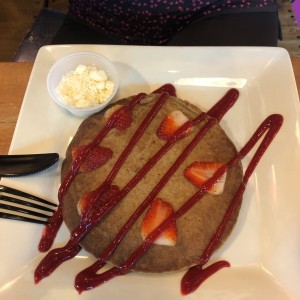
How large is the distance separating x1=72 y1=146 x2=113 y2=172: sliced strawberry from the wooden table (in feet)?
1.31

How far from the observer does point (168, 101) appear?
5.22 feet

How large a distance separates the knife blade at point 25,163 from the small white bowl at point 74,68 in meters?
0.22

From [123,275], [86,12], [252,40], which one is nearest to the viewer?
[123,275]

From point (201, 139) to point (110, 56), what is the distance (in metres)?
0.58

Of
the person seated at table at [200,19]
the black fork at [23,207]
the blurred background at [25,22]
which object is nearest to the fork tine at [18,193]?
the black fork at [23,207]

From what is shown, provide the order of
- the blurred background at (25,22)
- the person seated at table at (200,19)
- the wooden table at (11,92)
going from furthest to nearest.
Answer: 1. the blurred background at (25,22)
2. the person seated at table at (200,19)
3. the wooden table at (11,92)

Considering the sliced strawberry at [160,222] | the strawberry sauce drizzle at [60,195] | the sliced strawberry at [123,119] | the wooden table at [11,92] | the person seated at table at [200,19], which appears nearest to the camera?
→ the sliced strawberry at [160,222]

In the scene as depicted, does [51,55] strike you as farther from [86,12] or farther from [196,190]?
[196,190]

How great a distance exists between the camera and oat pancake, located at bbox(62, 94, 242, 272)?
1.32m

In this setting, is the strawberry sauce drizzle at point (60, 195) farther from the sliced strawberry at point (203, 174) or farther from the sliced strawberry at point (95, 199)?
the sliced strawberry at point (203, 174)

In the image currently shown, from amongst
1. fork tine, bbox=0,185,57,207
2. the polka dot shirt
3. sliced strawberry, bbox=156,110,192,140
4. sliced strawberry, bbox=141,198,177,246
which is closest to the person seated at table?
the polka dot shirt

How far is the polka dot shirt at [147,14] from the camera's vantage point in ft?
6.04

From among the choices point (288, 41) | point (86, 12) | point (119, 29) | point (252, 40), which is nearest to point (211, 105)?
point (252, 40)

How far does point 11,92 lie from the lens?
69.0 inches
